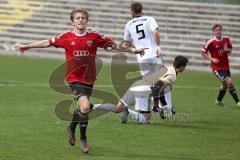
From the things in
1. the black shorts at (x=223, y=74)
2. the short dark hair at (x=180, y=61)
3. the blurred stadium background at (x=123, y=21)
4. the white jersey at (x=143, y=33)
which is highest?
the white jersey at (x=143, y=33)

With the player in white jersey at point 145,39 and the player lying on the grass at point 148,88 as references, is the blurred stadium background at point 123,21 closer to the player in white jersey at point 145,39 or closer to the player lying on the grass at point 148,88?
the player in white jersey at point 145,39

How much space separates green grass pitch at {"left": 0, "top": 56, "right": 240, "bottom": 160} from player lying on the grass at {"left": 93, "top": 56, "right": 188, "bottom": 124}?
249 millimetres

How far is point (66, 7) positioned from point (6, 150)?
2261 centimetres

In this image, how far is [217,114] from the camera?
16109 millimetres

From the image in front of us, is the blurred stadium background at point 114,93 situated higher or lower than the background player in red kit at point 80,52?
lower

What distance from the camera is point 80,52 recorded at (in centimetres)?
1067

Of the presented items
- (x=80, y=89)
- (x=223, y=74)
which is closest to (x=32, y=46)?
(x=80, y=89)

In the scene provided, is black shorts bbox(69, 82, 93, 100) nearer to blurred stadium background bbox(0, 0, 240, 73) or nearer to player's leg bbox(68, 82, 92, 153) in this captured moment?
player's leg bbox(68, 82, 92, 153)

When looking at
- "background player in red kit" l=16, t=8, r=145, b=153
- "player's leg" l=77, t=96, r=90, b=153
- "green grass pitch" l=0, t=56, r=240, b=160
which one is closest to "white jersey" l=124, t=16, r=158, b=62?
"green grass pitch" l=0, t=56, r=240, b=160

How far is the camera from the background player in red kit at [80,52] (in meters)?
10.6

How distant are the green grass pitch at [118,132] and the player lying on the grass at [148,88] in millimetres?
249

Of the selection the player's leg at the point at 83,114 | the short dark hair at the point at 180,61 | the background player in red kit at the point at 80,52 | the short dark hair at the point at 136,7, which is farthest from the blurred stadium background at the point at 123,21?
the player's leg at the point at 83,114

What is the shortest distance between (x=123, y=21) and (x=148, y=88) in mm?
17244

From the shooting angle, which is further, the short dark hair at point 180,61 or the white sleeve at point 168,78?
the white sleeve at point 168,78
